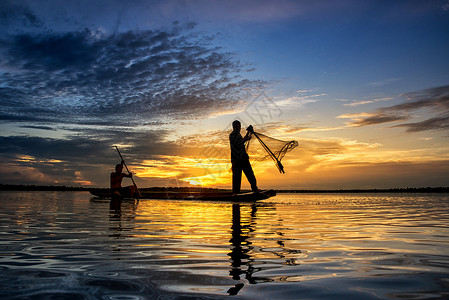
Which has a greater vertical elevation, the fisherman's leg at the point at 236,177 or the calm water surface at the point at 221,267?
the fisherman's leg at the point at 236,177

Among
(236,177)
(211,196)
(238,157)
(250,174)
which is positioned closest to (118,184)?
(211,196)

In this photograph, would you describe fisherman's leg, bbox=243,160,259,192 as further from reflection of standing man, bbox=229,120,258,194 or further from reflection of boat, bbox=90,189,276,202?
reflection of boat, bbox=90,189,276,202

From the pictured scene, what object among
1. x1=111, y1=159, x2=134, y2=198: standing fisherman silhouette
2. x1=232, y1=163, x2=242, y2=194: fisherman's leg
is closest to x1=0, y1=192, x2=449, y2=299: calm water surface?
x1=232, y1=163, x2=242, y2=194: fisherman's leg

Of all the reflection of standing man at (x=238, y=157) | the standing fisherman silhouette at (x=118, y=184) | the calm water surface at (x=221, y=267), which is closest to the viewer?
the calm water surface at (x=221, y=267)

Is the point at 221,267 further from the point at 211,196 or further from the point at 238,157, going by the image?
A: the point at 211,196

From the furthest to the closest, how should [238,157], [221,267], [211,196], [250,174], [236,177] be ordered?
1. [211,196]
2. [236,177]
3. [250,174]
4. [238,157]
5. [221,267]

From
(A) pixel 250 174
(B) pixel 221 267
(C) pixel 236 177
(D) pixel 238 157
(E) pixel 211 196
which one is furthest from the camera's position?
(E) pixel 211 196

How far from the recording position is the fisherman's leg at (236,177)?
20.5 metres

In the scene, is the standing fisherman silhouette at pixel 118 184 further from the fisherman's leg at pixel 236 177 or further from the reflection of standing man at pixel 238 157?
the reflection of standing man at pixel 238 157

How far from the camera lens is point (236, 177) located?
20906mm

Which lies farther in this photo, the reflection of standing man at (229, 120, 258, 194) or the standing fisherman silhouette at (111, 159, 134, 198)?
the standing fisherman silhouette at (111, 159, 134, 198)

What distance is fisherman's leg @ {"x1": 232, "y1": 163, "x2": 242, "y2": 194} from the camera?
2053 cm

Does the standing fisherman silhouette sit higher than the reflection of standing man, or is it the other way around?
the reflection of standing man

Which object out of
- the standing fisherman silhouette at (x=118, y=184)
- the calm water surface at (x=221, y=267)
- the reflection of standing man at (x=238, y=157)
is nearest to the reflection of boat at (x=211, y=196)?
the reflection of standing man at (x=238, y=157)
